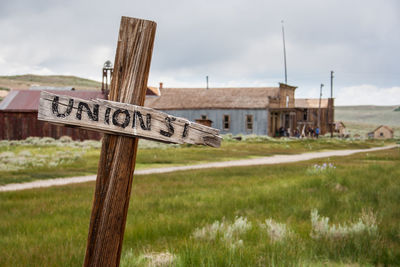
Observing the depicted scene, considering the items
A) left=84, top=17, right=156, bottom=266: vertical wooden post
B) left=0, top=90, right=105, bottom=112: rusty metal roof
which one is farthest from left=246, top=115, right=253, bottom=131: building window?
left=84, top=17, right=156, bottom=266: vertical wooden post

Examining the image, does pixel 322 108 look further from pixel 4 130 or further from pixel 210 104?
pixel 4 130

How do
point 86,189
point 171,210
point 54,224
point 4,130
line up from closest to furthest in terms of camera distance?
point 54,224, point 171,210, point 86,189, point 4,130

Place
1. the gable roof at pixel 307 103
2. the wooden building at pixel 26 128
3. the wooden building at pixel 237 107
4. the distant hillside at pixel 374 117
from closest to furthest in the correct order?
the wooden building at pixel 26 128 < the wooden building at pixel 237 107 < the gable roof at pixel 307 103 < the distant hillside at pixel 374 117

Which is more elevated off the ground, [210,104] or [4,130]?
[210,104]

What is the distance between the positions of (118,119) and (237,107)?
1730 inches

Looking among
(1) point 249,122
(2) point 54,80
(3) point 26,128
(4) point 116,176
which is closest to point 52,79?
(2) point 54,80

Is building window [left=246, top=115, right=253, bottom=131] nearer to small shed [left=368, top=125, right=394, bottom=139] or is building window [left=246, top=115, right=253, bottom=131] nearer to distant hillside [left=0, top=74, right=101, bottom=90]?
small shed [left=368, top=125, right=394, bottom=139]

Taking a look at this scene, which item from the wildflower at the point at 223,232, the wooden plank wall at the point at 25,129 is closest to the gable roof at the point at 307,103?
the wooden plank wall at the point at 25,129

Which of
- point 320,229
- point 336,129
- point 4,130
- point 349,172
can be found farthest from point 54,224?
point 336,129

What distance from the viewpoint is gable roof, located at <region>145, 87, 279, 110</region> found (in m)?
46.9

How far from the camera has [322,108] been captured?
204 feet

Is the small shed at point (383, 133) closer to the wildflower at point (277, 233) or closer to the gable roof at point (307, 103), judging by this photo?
the gable roof at point (307, 103)

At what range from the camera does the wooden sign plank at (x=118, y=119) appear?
2.80 metres

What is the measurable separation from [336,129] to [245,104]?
2706cm
